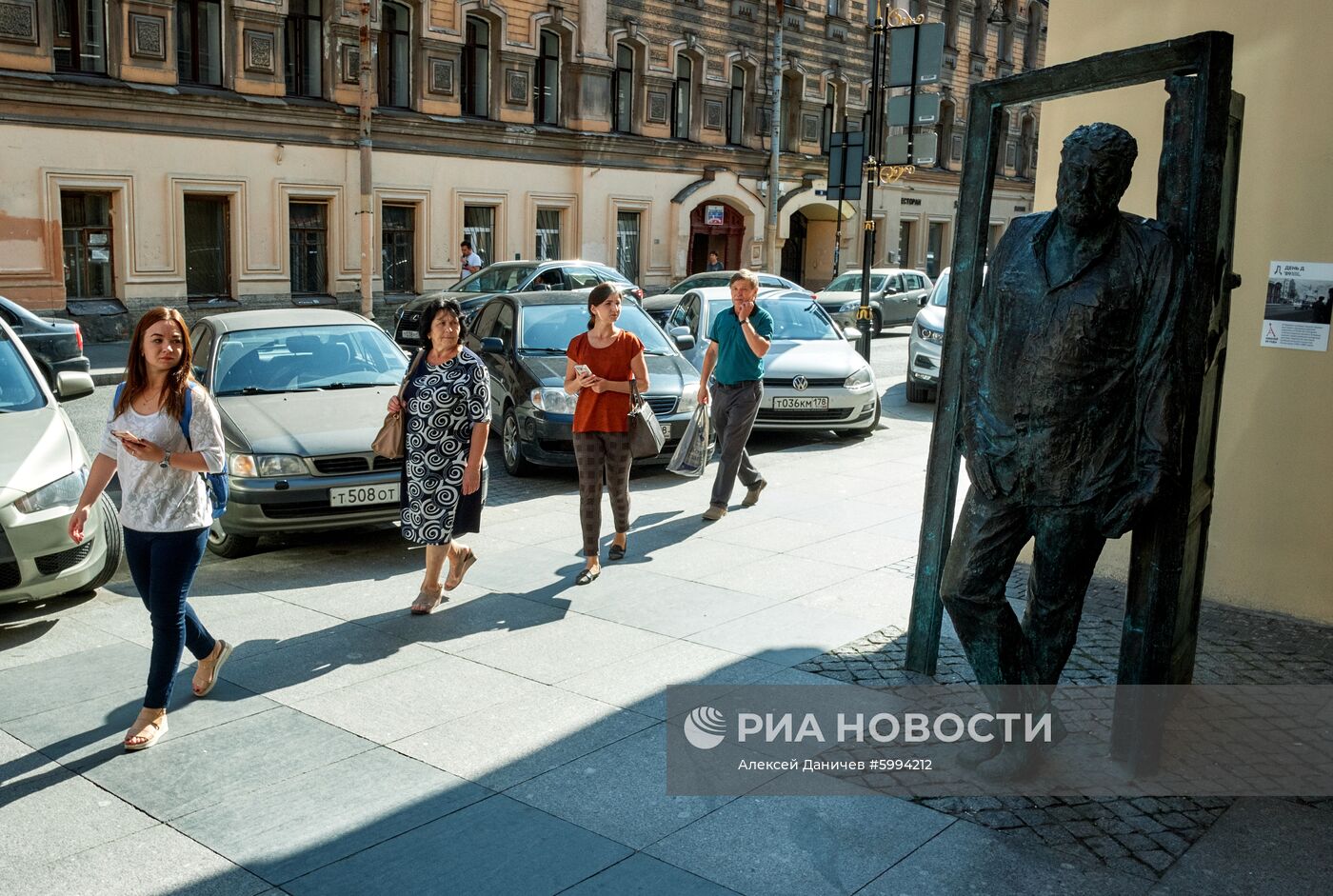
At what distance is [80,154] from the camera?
22922 millimetres

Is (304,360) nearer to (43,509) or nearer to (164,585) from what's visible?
(43,509)

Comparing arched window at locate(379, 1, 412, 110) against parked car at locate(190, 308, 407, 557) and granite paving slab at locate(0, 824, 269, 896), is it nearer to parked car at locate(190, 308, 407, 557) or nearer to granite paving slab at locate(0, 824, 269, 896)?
parked car at locate(190, 308, 407, 557)

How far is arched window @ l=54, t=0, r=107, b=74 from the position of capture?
2278cm

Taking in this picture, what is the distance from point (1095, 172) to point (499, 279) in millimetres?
19757

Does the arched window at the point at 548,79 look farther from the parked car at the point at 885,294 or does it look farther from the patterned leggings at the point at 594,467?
the patterned leggings at the point at 594,467

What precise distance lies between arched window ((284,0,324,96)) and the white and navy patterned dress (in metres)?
21.3

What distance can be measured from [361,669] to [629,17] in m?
29.2

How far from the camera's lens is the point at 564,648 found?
6.57 meters

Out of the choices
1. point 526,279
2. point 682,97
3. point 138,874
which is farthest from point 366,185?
point 138,874

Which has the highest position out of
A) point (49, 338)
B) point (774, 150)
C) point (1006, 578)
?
point (774, 150)

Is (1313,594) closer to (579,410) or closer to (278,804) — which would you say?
(579,410)

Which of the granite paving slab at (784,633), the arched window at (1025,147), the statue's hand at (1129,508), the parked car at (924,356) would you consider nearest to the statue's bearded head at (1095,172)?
the statue's hand at (1129,508)

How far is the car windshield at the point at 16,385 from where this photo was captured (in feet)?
25.9

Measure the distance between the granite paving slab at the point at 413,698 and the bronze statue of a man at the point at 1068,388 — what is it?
2246mm
